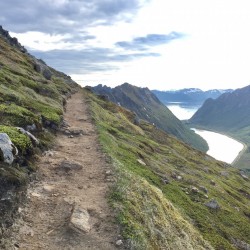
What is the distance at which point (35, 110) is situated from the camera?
47.9m

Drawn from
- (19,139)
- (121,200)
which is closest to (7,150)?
(19,139)

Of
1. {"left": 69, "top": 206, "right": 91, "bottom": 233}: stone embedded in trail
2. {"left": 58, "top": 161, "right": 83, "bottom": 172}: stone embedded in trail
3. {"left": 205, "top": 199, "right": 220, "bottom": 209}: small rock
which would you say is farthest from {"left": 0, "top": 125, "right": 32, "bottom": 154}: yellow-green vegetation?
{"left": 205, "top": 199, "right": 220, "bottom": 209}: small rock

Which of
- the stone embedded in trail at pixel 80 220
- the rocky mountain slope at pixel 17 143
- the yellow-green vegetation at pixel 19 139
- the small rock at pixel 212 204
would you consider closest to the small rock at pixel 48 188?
the rocky mountain slope at pixel 17 143

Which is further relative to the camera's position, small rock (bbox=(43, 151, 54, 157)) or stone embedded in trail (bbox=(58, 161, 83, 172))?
small rock (bbox=(43, 151, 54, 157))

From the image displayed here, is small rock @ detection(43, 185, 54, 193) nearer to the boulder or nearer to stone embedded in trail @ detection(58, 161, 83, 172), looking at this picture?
the boulder

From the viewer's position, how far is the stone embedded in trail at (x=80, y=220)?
20.9m

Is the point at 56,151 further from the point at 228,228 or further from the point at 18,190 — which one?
the point at 228,228

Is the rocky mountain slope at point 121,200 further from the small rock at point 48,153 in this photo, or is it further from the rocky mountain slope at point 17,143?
the small rock at point 48,153

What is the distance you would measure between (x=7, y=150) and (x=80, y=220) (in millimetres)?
7736

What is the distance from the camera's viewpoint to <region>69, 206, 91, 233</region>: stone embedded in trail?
68.5 ft

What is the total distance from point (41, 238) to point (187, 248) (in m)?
11.6

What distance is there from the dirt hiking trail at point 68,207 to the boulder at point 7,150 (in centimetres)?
266

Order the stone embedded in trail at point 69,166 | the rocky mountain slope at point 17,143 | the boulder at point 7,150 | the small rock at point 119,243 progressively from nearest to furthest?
1. the small rock at point 119,243
2. the rocky mountain slope at point 17,143
3. the boulder at point 7,150
4. the stone embedded in trail at point 69,166

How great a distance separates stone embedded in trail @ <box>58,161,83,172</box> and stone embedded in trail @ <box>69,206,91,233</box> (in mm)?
8364
